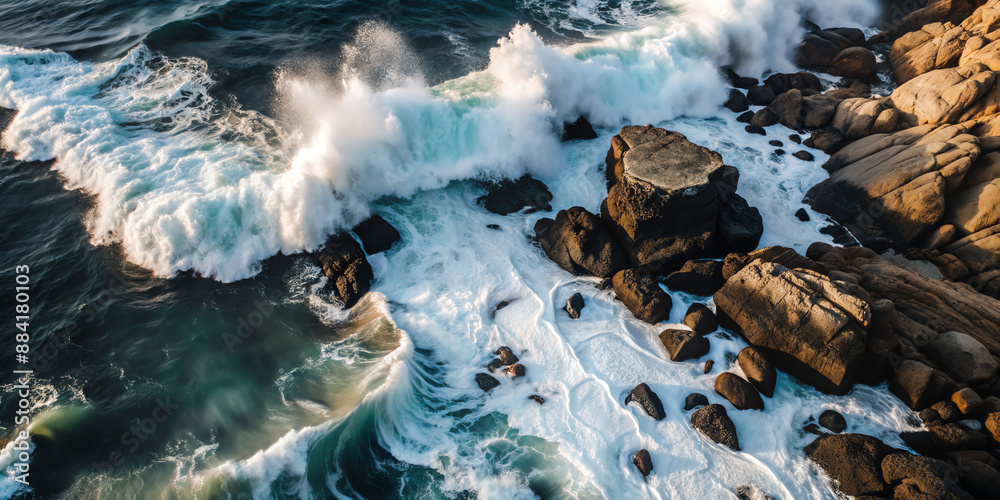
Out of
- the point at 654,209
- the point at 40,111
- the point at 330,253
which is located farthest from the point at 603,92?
the point at 40,111

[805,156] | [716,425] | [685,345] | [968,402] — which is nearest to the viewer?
[968,402]

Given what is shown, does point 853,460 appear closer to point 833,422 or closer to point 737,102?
point 833,422

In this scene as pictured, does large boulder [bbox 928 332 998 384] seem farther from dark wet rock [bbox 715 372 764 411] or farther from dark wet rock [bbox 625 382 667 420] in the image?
dark wet rock [bbox 625 382 667 420]

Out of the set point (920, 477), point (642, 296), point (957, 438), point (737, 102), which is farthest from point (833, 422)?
point (737, 102)

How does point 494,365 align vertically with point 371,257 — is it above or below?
below

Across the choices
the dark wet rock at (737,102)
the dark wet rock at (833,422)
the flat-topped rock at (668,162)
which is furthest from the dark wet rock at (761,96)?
the dark wet rock at (833,422)

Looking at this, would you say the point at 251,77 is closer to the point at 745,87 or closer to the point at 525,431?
the point at 525,431

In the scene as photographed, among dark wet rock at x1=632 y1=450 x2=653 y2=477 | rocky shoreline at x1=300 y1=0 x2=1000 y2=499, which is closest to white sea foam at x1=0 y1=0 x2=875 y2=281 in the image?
rocky shoreline at x1=300 y1=0 x2=1000 y2=499
